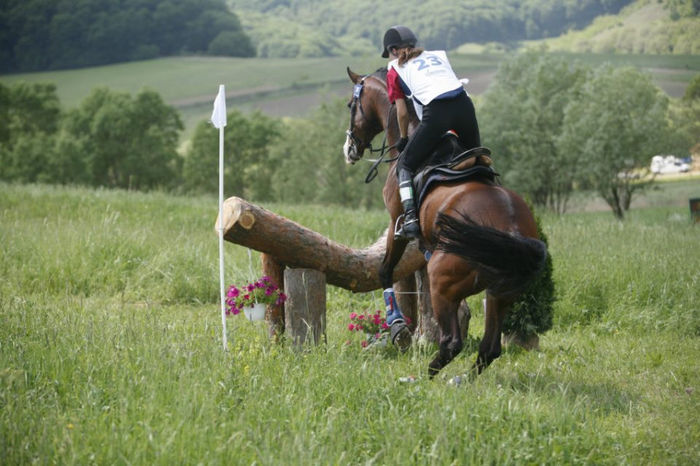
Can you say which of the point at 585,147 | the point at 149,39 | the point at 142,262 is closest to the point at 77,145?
the point at 585,147

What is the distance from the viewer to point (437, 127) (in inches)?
243

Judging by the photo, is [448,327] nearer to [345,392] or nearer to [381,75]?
[345,392]

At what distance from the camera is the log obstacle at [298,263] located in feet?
20.6

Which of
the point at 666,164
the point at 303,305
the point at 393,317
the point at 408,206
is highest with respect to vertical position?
the point at 408,206

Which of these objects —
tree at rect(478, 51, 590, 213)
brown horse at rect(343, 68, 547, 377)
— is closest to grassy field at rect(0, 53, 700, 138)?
tree at rect(478, 51, 590, 213)

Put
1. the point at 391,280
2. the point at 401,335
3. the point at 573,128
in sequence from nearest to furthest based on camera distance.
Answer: the point at 391,280 → the point at 401,335 → the point at 573,128

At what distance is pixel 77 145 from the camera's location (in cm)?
Answer: 5281

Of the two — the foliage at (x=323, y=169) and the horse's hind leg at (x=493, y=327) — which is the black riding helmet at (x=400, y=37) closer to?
the horse's hind leg at (x=493, y=327)

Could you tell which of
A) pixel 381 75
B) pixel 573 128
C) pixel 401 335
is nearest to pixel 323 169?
pixel 573 128

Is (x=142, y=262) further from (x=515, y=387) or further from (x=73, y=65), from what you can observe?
(x=73, y=65)

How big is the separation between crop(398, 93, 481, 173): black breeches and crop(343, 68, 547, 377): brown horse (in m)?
0.40

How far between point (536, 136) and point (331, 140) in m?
18.3

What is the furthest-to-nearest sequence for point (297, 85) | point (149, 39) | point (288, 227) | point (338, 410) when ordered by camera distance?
point (149, 39) → point (297, 85) → point (288, 227) → point (338, 410)

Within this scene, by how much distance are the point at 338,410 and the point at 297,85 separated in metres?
97.9
